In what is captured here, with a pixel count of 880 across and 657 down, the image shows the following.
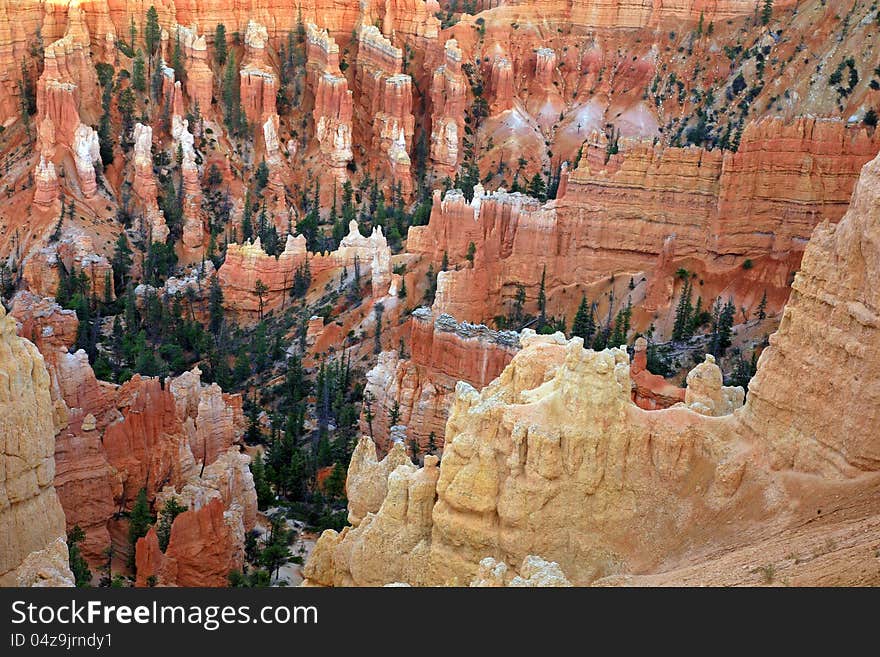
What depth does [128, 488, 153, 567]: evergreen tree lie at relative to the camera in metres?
46.0

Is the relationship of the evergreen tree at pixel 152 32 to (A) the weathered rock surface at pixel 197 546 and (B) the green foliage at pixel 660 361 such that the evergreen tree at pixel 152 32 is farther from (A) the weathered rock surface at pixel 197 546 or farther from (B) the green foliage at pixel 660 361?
(A) the weathered rock surface at pixel 197 546

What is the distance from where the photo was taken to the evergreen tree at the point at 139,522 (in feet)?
151

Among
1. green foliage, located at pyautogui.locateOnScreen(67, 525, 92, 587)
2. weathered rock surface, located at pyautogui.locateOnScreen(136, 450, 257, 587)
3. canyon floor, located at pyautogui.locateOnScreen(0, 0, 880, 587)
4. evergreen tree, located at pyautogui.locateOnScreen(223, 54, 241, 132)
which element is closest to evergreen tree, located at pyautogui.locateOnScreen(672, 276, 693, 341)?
canyon floor, located at pyautogui.locateOnScreen(0, 0, 880, 587)

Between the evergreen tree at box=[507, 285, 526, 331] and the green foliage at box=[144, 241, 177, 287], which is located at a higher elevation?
the evergreen tree at box=[507, 285, 526, 331]

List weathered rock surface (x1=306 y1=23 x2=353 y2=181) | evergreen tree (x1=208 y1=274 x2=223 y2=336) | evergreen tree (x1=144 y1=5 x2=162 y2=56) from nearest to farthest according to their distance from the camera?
evergreen tree (x1=208 y1=274 x2=223 y2=336) < evergreen tree (x1=144 y1=5 x2=162 y2=56) < weathered rock surface (x1=306 y1=23 x2=353 y2=181)

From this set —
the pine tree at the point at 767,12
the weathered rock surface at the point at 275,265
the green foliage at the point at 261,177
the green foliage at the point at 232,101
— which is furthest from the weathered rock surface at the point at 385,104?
the pine tree at the point at 767,12

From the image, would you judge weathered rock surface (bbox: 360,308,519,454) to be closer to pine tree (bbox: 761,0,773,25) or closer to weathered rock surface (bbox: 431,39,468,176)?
weathered rock surface (bbox: 431,39,468,176)

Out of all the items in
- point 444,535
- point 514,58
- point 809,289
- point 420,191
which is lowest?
point 420,191

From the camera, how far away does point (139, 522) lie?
4612cm

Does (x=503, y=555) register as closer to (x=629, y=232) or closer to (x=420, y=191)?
(x=629, y=232)

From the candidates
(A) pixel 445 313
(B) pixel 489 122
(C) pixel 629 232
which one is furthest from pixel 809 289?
(B) pixel 489 122

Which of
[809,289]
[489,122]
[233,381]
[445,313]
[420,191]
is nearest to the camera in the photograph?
[809,289]

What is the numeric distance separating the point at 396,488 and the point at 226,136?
80.3 metres

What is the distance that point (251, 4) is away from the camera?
385 feet
